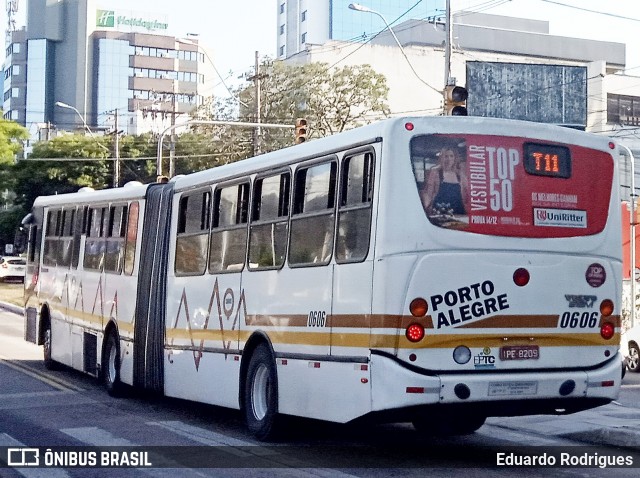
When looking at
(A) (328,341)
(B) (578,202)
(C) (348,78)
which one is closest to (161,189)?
(A) (328,341)

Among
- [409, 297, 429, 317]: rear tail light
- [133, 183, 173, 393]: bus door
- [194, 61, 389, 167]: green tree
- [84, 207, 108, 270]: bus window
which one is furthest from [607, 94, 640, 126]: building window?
[409, 297, 429, 317]: rear tail light

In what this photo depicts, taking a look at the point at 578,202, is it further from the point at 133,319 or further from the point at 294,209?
the point at 133,319

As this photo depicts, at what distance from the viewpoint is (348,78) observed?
5434 centimetres

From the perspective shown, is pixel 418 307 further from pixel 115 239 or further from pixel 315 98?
pixel 315 98

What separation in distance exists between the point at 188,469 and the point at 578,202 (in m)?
4.45

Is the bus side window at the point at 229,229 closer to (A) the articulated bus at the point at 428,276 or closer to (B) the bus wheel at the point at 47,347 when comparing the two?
(A) the articulated bus at the point at 428,276

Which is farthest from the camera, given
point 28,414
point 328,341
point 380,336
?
point 28,414

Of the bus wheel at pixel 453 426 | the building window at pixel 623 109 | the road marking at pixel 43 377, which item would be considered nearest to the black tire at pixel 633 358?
the bus wheel at pixel 453 426

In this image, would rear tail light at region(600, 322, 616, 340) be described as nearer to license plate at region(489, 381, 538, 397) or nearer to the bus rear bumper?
the bus rear bumper

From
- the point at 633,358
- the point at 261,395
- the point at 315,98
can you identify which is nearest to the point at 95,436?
the point at 261,395

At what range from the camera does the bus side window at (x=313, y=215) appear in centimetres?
1096

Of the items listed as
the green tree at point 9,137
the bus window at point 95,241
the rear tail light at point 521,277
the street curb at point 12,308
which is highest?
the green tree at point 9,137

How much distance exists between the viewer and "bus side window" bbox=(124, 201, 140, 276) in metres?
16.9

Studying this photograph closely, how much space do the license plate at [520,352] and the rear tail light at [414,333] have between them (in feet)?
2.74
